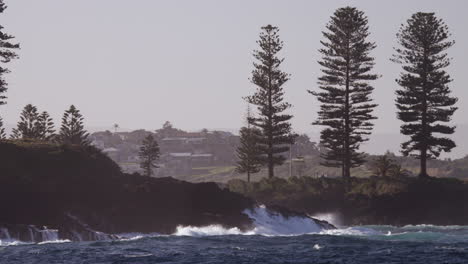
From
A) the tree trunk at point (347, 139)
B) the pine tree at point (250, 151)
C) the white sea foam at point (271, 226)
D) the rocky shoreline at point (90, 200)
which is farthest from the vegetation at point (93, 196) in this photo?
the pine tree at point (250, 151)

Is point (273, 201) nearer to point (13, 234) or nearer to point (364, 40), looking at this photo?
point (364, 40)

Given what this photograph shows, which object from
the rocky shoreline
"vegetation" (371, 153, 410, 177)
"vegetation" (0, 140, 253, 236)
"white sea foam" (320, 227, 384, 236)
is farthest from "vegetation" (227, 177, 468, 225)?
"vegetation" (0, 140, 253, 236)

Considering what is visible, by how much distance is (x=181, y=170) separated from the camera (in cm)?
18575

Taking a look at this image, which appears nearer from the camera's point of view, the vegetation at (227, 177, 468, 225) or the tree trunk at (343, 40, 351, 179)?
the vegetation at (227, 177, 468, 225)

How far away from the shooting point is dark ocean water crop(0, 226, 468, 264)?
119 ft

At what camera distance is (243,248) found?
4075 cm

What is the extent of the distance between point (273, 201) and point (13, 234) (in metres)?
30.6

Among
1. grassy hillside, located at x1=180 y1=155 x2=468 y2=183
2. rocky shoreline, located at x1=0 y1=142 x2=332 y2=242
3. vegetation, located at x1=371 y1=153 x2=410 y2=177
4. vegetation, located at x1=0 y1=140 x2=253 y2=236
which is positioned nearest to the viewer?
rocky shoreline, located at x1=0 y1=142 x2=332 y2=242

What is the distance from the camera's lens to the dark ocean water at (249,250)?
1431 inches

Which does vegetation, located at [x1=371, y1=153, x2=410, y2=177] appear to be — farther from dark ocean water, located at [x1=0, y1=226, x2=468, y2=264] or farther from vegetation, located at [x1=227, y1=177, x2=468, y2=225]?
dark ocean water, located at [x1=0, y1=226, x2=468, y2=264]

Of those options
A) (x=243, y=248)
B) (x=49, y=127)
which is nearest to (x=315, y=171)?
(x=49, y=127)

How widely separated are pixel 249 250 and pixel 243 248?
74 cm

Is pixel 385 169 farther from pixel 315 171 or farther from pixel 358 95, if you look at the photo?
pixel 315 171

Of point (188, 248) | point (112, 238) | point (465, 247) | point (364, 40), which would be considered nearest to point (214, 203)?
point (112, 238)
